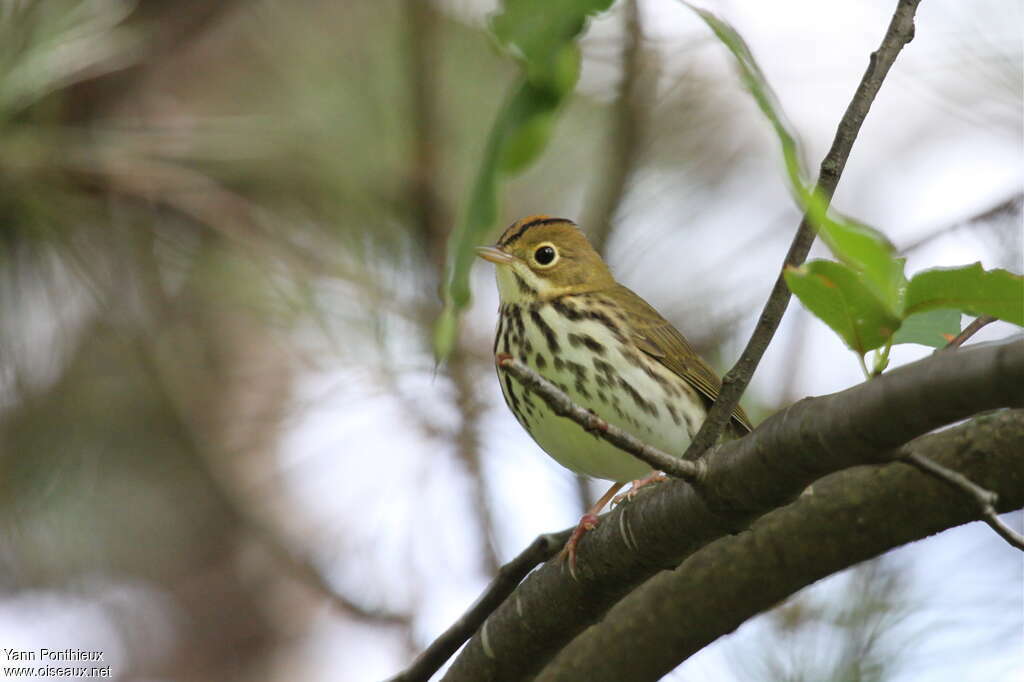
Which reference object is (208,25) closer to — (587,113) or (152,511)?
(587,113)

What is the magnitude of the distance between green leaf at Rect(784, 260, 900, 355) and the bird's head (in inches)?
75.7

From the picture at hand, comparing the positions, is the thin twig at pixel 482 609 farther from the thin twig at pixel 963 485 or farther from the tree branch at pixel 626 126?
the tree branch at pixel 626 126

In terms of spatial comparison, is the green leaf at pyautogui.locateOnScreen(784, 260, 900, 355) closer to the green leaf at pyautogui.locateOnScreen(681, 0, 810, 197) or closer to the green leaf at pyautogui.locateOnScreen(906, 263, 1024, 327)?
the green leaf at pyautogui.locateOnScreen(906, 263, 1024, 327)

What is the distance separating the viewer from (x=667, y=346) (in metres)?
2.98

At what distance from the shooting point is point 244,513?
373 centimetres

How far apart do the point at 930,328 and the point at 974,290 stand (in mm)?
304

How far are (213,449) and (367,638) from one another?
1130 millimetres

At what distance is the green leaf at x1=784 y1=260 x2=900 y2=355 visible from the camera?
36.6 inches

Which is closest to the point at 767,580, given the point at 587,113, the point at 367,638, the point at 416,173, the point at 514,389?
the point at 514,389

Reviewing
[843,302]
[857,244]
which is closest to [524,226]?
[843,302]

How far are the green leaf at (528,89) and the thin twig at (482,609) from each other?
1.34 metres

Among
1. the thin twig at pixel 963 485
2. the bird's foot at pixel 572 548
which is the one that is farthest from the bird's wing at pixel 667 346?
the thin twig at pixel 963 485

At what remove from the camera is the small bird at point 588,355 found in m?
2.68

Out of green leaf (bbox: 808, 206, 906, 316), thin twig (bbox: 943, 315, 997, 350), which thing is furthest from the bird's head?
green leaf (bbox: 808, 206, 906, 316)
